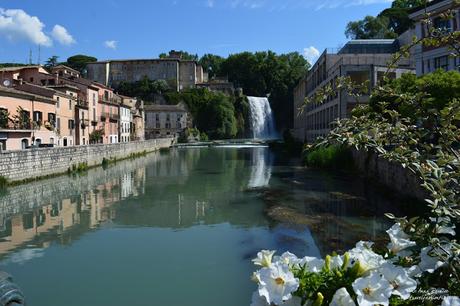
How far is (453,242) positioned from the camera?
2609 millimetres

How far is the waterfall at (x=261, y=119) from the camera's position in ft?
284

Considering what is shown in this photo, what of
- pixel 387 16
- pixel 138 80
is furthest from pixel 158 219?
pixel 138 80

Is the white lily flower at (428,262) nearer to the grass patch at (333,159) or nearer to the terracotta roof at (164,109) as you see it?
the grass patch at (333,159)

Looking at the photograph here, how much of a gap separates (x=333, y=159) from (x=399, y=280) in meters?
28.1

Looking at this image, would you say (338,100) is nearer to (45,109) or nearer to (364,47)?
(364,47)

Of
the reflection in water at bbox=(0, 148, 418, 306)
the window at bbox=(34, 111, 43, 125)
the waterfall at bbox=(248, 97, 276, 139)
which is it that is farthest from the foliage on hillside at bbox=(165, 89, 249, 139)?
the reflection in water at bbox=(0, 148, 418, 306)

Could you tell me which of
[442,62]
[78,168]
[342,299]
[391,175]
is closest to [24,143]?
[78,168]

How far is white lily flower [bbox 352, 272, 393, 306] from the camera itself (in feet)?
7.02

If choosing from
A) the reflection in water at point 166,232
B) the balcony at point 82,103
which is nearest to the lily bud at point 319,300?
the reflection in water at point 166,232

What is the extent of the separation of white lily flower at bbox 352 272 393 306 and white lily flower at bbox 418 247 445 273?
0.45 m

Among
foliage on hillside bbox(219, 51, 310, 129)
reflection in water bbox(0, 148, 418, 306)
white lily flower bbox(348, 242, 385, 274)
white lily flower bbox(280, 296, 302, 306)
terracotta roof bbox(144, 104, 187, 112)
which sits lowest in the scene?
reflection in water bbox(0, 148, 418, 306)

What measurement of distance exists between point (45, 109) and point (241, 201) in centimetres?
2311

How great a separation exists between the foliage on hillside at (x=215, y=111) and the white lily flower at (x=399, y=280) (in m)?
78.9

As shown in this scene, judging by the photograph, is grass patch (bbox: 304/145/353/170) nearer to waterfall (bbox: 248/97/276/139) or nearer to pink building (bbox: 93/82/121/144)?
pink building (bbox: 93/82/121/144)
